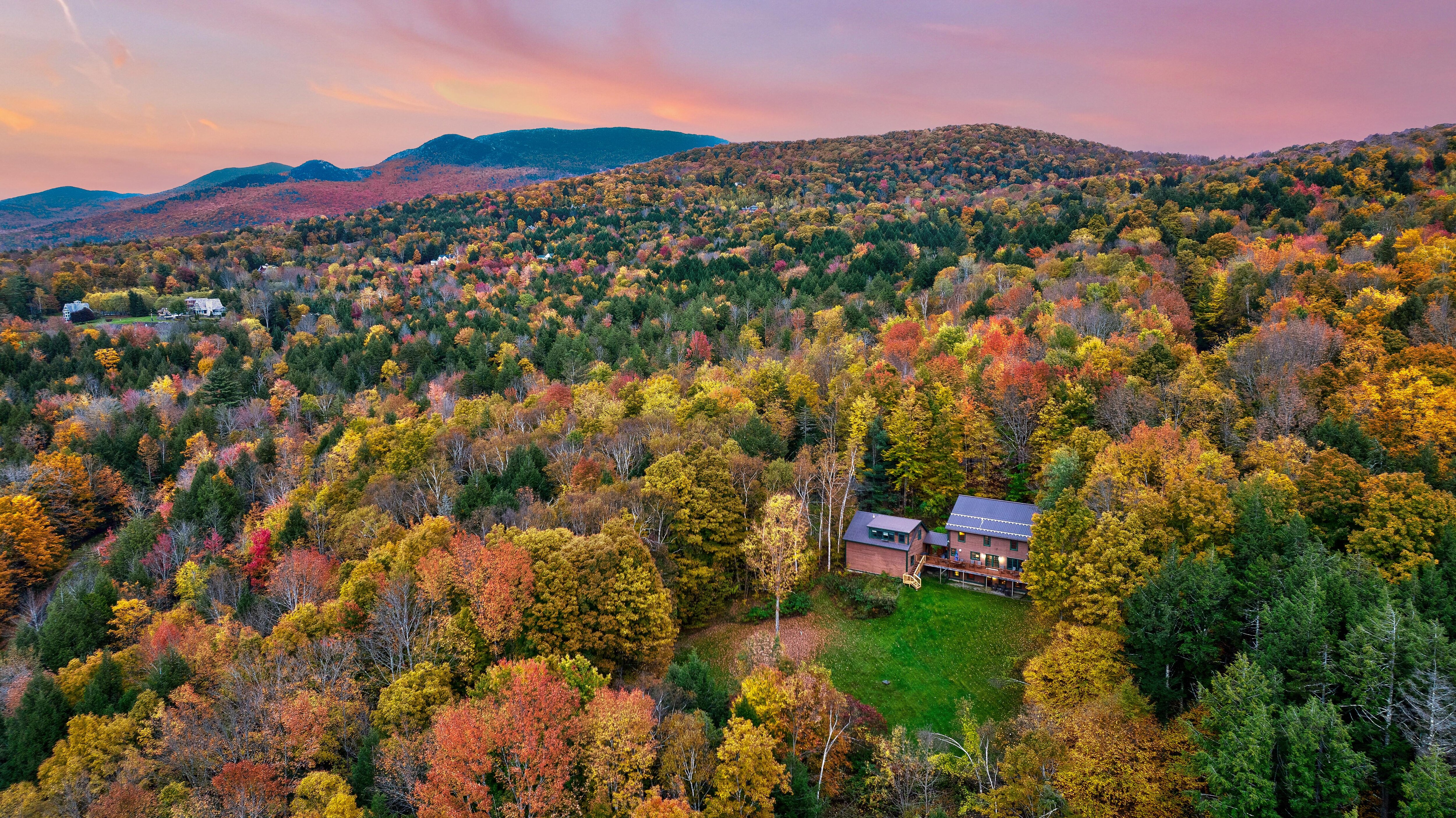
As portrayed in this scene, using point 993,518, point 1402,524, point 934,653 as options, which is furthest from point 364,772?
point 1402,524

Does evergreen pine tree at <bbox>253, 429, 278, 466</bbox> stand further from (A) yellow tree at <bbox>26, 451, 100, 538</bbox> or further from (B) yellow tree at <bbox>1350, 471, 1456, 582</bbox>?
(B) yellow tree at <bbox>1350, 471, 1456, 582</bbox>

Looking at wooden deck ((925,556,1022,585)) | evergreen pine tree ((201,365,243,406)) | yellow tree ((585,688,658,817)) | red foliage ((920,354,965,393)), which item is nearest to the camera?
yellow tree ((585,688,658,817))

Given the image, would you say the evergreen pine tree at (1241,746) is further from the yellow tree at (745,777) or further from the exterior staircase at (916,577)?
the exterior staircase at (916,577)

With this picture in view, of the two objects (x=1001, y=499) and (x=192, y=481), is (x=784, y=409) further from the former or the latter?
(x=192, y=481)

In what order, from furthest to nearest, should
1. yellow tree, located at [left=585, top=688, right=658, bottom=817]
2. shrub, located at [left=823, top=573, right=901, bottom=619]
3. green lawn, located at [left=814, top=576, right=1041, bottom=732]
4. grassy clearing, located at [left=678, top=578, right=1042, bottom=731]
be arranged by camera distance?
1. shrub, located at [left=823, top=573, right=901, bottom=619]
2. grassy clearing, located at [left=678, top=578, right=1042, bottom=731]
3. green lawn, located at [left=814, top=576, right=1041, bottom=732]
4. yellow tree, located at [left=585, top=688, right=658, bottom=817]

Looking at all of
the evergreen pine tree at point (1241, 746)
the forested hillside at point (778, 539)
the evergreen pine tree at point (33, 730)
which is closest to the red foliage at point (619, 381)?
the forested hillside at point (778, 539)

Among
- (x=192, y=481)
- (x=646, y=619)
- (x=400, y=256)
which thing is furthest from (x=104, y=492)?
(x=400, y=256)

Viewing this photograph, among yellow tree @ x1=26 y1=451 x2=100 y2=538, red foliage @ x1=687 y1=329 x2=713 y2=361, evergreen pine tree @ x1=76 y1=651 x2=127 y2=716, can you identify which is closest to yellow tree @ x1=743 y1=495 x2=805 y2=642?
evergreen pine tree @ x1=76 y1=651 x2=127 y2=716
